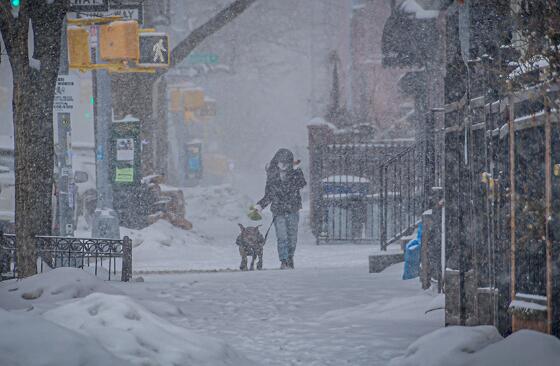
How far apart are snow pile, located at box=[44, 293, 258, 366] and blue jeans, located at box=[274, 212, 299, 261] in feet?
24.8

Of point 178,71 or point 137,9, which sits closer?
point 137,9

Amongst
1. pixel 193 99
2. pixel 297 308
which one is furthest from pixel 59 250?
pixel 193 99

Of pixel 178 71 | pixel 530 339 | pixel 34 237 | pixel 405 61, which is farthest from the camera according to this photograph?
pixel 178 71

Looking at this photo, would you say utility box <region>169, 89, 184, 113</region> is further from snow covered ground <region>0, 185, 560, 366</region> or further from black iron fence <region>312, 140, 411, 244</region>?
snow covered ground <region>0, 185, 560, 366</region>

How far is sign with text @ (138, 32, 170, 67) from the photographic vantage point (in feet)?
47.9

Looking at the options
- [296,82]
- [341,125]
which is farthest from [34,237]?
[296,82]

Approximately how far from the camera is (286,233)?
13984 mm

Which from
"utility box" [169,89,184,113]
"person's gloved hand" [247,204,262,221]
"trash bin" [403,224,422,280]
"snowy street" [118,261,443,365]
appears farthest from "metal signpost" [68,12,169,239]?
"utility box" [169,89,184,113]

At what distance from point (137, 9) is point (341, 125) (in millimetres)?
13517

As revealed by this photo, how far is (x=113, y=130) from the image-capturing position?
1839 cm

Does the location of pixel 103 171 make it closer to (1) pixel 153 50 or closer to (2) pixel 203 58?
(1) pixel 153 50

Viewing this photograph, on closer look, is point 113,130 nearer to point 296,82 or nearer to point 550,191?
point 550,191

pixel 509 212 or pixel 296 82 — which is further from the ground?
pixel 296 82

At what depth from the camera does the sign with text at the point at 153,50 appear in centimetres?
1461
